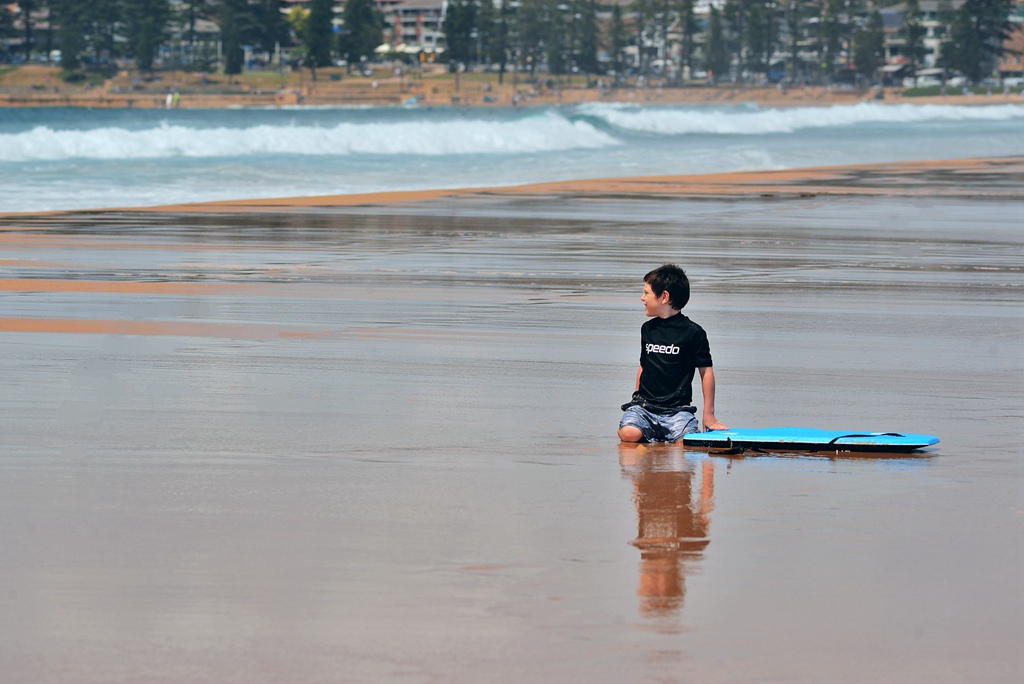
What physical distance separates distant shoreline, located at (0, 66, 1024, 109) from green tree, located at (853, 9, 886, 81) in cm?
430

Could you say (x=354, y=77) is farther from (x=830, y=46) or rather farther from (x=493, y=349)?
(x=493, y=349)

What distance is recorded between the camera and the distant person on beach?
23.5 ft

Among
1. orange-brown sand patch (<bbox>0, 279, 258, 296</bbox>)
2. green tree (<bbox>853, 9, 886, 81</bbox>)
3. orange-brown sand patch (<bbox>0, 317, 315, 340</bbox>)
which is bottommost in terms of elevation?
orange-brown sand patch (<bbox>0, 279, 258, 296</bbox>)

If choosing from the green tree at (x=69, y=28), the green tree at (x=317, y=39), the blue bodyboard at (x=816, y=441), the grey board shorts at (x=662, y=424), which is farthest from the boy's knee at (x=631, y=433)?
the green tree at (x=317, y=39)

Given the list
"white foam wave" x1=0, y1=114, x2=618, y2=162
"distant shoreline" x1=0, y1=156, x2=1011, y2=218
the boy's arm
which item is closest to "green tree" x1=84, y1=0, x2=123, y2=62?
"white foam wave" x1=0, y1=114, x2=618, y2=162

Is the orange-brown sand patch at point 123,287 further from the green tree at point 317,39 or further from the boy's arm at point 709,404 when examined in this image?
the green tree at point 317,39

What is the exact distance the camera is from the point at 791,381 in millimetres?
8812

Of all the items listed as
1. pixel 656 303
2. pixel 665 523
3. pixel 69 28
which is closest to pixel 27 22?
pixel 69 28

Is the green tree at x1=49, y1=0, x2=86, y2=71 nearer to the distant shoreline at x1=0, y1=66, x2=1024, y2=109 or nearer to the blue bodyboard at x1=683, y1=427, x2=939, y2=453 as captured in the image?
the distant shoreline at x1=0, y1=66, x2=1024, y2=109

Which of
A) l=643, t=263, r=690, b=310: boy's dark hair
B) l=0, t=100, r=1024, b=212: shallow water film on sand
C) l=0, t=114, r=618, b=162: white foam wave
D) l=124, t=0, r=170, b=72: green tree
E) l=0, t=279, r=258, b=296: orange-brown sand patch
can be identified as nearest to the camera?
l=643, t=263, r=690, b=310: boy's dark hair

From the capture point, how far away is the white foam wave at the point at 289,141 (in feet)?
150

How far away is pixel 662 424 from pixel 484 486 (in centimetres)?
126

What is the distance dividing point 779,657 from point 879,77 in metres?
198

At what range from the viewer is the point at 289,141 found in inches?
2124
